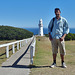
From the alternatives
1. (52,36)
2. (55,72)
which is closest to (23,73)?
(55,72)

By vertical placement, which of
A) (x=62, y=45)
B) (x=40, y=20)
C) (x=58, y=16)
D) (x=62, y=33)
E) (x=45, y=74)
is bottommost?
(x=45, y=74)

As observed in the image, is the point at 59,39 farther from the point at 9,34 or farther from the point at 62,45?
the point at 9,34

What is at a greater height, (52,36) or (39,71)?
(52,36)

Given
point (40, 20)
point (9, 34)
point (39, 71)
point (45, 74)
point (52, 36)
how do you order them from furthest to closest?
point (40, 20)
point (9, 34)
point (52, 36)
point (39, 71)
point (45, 74)

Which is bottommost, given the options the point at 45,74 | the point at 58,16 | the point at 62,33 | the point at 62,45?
the point at 45,74

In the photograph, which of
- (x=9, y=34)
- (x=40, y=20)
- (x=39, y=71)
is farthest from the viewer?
(x=40, y=20)

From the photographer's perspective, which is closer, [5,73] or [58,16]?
[5,73]

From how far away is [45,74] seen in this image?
5.29m

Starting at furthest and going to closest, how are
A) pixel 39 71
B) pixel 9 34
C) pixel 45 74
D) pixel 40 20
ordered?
pixel 40 20, pixel 9 34, pixel 39 71, pixel 45 74

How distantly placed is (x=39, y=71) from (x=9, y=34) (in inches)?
1038

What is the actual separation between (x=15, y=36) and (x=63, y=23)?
2671 centimetres

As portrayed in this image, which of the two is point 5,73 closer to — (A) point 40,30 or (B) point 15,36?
(B) point 15,36

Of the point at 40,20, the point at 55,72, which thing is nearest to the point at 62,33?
the point at 55,72

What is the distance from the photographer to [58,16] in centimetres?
585
